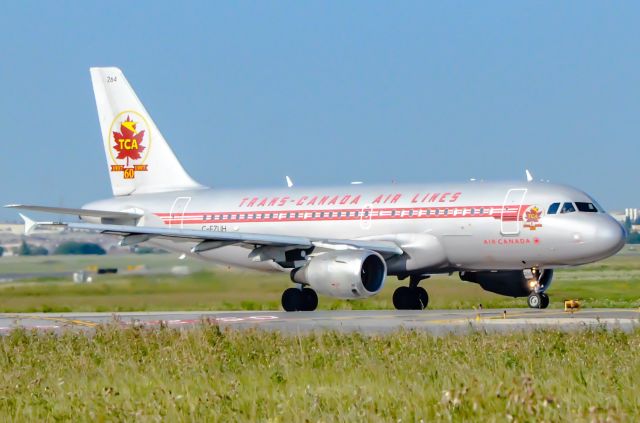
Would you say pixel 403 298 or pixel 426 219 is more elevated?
pixel 426 219

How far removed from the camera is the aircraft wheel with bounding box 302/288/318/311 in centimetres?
3716

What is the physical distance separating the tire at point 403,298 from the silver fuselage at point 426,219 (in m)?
1.79

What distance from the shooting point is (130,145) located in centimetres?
4491

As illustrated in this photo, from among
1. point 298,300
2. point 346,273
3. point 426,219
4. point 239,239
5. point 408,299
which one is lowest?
point 298,300

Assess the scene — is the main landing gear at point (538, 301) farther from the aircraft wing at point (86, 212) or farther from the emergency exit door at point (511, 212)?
the aircraft wing at point (86, 212)

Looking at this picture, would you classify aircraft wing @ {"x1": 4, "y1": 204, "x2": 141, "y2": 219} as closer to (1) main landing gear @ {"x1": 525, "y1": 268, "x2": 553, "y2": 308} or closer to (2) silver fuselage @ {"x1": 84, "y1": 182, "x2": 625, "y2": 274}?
(2) silver fuselage @ {"x1": 84, "y1": 182, "x2": 625, "y2": 274}

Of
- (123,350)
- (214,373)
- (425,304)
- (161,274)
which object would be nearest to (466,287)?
(425,304)

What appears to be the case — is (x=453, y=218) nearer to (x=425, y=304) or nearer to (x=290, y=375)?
(x=425, y=304)

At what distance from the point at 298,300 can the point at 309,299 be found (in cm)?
38

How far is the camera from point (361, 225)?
38125 mm

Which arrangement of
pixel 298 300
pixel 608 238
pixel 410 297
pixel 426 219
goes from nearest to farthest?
pixel 608 238 → pixel 426 219 → pixel 298 300 → pixel 410 297

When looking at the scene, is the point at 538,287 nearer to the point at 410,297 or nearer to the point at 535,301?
the point at 535,301

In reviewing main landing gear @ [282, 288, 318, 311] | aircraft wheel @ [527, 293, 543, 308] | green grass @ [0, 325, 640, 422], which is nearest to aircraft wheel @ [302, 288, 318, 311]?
main landing gear @ [282, 288, 318, 311]

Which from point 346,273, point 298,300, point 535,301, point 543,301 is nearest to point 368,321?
point 346,273
